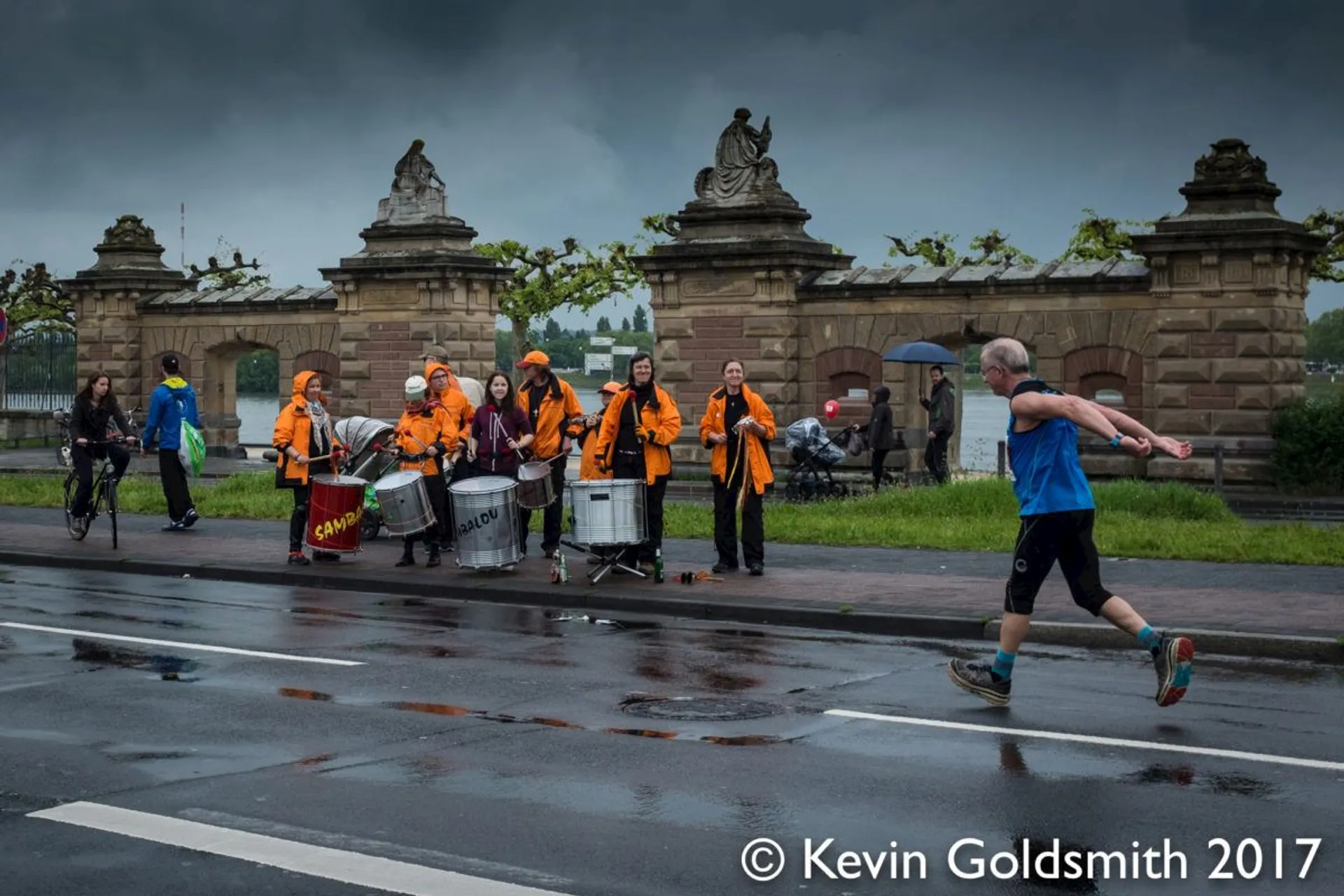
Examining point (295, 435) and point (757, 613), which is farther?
point (295, 435)

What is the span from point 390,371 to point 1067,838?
3063 cm

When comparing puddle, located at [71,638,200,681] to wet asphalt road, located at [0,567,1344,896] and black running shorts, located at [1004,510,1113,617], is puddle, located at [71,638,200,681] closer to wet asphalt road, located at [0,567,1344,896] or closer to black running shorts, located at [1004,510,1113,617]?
wet asphalt road, located at [0,567,1344,896]

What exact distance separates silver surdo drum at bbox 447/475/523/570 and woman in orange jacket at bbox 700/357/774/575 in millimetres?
1797

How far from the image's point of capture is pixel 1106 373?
100 feet

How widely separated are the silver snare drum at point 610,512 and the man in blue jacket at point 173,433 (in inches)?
287

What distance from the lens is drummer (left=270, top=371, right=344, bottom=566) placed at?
1881 centimetres

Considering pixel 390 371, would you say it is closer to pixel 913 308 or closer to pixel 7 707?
pixel 913 308

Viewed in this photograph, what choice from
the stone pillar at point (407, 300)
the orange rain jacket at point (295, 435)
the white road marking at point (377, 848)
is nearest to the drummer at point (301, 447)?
the orange rain jacket at point (295, 435)

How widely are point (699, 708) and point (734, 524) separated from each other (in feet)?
21.3

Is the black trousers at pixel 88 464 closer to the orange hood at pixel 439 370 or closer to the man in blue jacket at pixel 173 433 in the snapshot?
the man in blue jacket at pixel 173 433

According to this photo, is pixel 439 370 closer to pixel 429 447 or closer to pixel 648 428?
pixel 429 447

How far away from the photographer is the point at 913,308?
3186 cm

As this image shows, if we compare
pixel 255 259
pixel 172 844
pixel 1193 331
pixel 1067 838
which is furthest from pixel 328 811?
pixel 255 259

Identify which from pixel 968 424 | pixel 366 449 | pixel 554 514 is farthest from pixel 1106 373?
pixel 968 424
